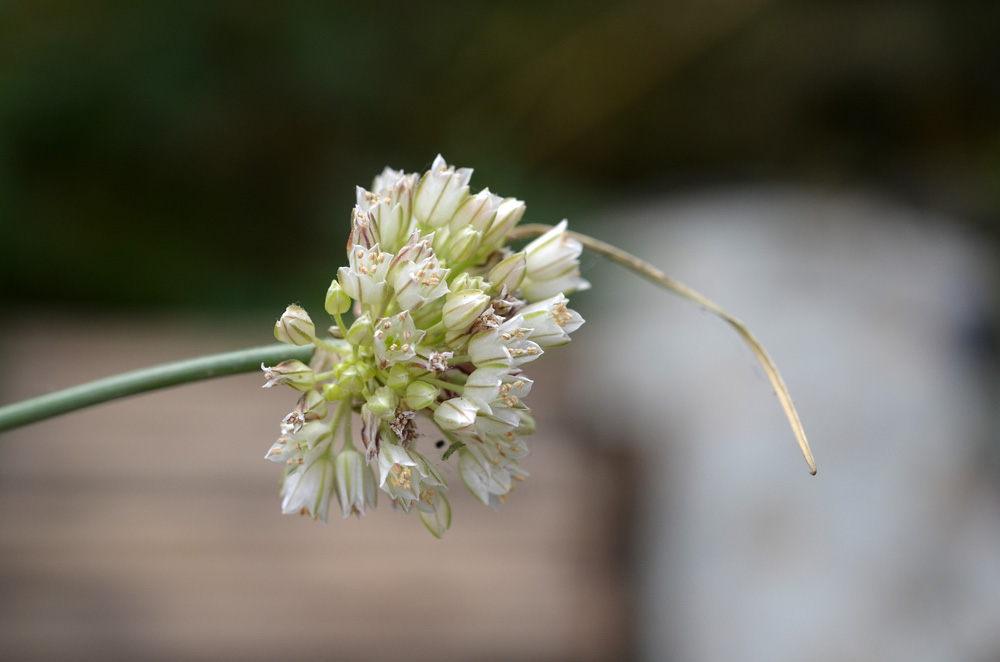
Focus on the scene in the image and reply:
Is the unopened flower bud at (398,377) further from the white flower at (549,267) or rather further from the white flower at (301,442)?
the white flower at (549,267)

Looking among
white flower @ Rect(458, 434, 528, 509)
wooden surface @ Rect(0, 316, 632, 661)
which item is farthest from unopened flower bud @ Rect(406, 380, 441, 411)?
wooden surface @ Rect(0, 316, 632, 661)

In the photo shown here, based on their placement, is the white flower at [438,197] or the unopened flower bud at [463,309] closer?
the unopened flower bud at [463,309]

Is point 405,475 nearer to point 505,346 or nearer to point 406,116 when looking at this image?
point 505,346

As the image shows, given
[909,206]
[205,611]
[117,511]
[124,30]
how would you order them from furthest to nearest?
[909,206], [124,30], [117,511], [205,611]

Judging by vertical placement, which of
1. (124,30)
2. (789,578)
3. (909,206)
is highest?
(124,30)

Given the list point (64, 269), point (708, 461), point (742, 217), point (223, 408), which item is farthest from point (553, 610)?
point (64, 269)

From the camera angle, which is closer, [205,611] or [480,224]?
[480,224]

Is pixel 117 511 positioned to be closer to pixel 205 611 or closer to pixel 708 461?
pixel 205 611

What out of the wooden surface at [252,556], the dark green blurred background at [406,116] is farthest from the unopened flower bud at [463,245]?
the dark green blurred background at [406,116]
